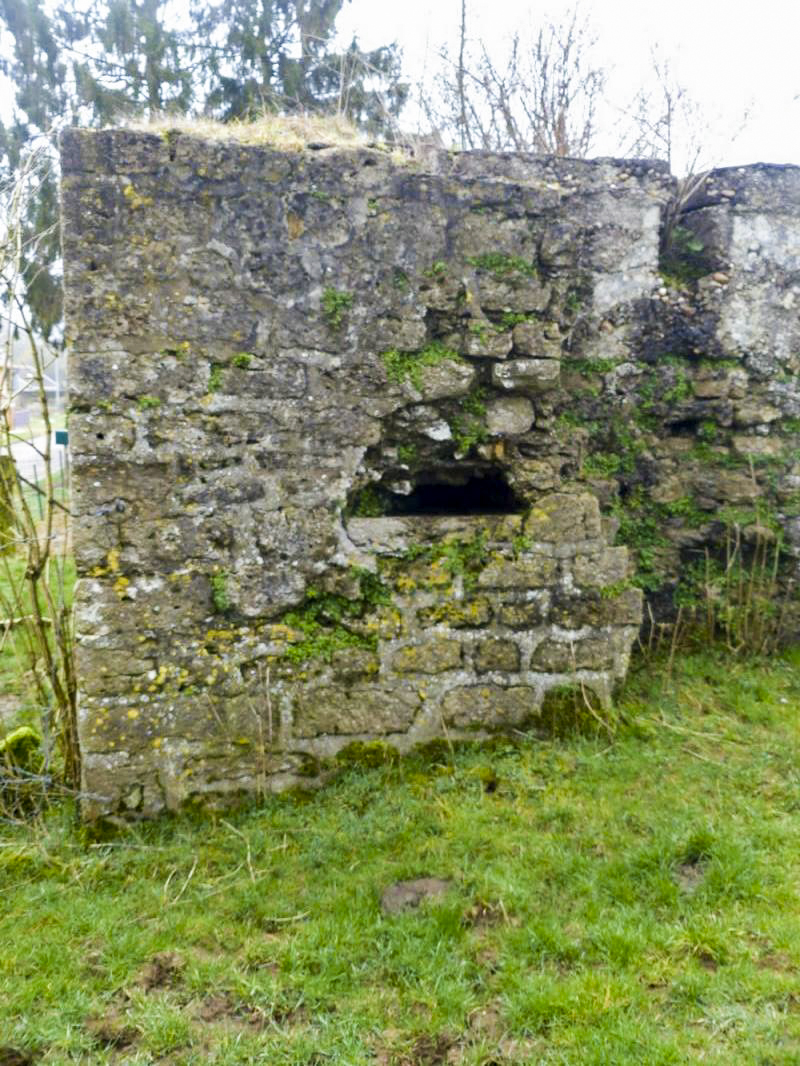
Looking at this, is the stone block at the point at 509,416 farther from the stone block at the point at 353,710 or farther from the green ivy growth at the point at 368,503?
the stone block at the point at 353,710

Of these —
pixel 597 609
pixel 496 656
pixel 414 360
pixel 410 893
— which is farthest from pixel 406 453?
pixel 410 893

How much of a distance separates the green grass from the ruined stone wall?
Result: 36 centimetres

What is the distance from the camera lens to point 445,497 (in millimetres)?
4719

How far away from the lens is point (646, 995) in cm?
265

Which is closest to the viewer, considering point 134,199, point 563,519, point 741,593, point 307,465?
point 134,199

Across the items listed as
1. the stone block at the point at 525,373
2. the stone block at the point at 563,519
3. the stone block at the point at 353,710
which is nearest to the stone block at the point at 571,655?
the stone block at the point at 563,519

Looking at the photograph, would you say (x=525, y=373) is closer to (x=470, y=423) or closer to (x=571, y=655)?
(x=470, y=423)

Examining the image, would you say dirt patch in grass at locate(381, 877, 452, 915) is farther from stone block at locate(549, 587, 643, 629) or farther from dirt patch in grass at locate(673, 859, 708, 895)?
stone block at locate(549, 587, 643, 629)

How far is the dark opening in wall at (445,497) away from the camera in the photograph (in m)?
4.20

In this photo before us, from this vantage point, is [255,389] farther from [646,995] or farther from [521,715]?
[646,995]

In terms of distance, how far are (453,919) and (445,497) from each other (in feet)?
7.59

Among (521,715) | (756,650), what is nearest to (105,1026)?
(521,715)

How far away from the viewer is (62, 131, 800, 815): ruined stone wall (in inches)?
146

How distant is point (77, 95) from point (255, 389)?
8.76 m
